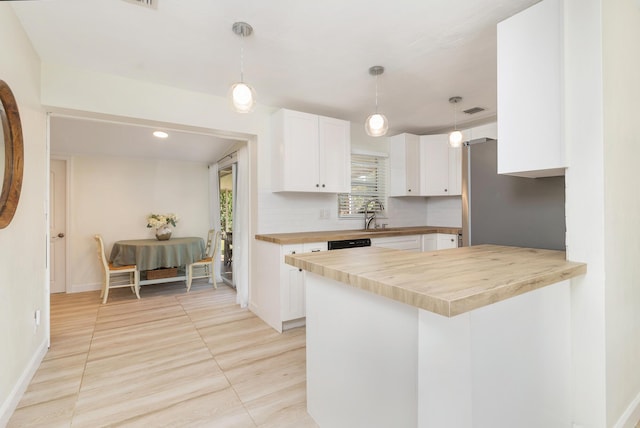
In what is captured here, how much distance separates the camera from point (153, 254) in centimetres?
432

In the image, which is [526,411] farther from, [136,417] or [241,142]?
[241,142]

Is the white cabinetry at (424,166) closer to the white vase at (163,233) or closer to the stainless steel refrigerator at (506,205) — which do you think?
the stainless steel refrigerator at (506,205)

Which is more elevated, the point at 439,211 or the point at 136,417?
the point at 439,211

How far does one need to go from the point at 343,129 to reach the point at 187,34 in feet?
6.63

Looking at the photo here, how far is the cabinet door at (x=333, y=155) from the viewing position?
3.53 m

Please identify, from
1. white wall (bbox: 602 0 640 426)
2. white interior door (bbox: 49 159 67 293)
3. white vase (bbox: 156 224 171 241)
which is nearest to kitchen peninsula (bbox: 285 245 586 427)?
white wall (bbox: 602 0 640 426)

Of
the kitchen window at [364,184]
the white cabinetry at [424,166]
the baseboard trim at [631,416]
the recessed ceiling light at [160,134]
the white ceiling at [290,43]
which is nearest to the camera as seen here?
the baseboard trim at [631,416]

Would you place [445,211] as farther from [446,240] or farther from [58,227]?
[58,227]

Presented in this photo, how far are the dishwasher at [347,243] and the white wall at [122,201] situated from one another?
3323 millimetres

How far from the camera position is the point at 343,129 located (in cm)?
367

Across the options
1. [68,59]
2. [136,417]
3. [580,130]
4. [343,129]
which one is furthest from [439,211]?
[68,59]

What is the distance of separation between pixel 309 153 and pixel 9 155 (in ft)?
7.98

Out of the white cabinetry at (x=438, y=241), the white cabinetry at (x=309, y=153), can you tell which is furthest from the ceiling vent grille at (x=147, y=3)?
the white cabinetry at (x=438, y=241)

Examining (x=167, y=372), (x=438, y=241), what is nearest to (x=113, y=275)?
(x=167, y=372)
